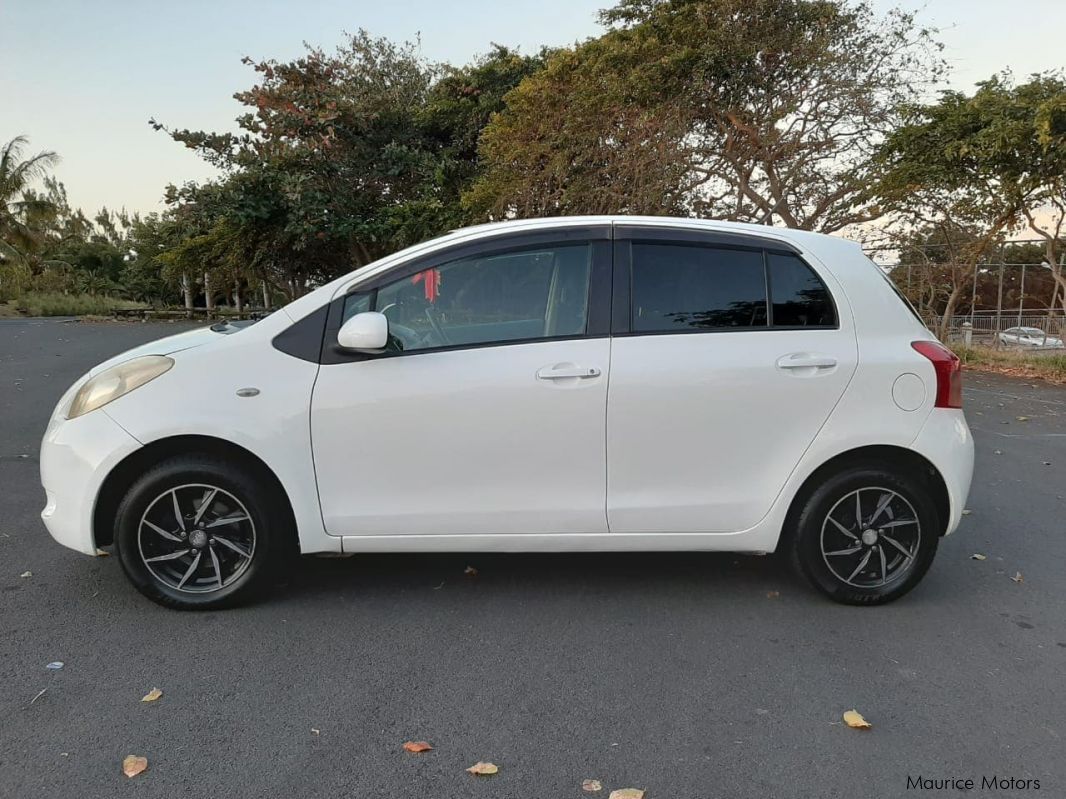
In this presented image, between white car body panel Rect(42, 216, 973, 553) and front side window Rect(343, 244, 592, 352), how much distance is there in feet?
0.35

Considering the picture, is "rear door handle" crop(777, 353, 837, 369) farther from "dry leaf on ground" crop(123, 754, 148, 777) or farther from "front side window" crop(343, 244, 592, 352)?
"dry leaf on ground" crop(123, 754, 148, 777)

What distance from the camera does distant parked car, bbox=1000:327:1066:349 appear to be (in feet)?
54.0

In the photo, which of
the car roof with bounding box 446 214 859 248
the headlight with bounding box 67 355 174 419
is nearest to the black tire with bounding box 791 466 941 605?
the car roof with bounding box 446 214 859 248

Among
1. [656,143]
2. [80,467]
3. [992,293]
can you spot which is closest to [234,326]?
[80,467]

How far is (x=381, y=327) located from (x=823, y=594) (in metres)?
2.45

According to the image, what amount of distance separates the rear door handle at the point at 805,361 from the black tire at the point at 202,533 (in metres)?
2.39

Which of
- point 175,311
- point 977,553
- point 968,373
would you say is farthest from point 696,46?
point 175,311

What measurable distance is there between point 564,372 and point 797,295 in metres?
1.21

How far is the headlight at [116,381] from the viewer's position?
3.48m

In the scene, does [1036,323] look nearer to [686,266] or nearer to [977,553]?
[977,553]

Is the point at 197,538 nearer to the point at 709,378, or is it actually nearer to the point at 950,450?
the point at 709,378

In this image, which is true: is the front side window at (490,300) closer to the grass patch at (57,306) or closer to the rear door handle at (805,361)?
the rear door handle at (805,361)

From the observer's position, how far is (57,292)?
140 feet

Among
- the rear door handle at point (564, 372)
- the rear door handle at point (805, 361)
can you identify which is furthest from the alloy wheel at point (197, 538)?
the rear door handle at point (805, 361)
